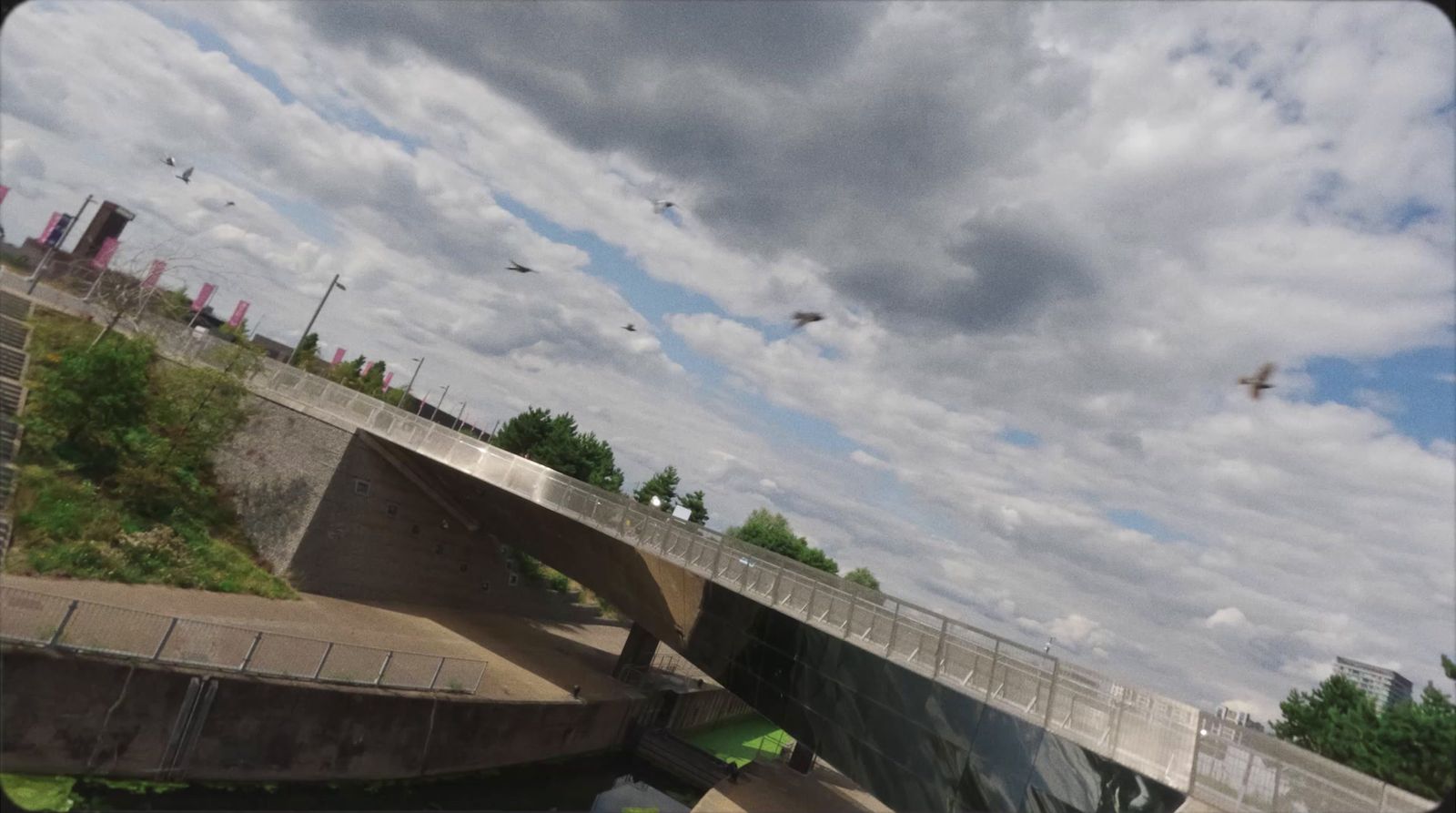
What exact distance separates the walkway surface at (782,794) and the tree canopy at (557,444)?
30679 mm

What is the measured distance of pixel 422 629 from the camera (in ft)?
86.2

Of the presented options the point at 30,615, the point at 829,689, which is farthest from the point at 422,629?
the point at 829,689

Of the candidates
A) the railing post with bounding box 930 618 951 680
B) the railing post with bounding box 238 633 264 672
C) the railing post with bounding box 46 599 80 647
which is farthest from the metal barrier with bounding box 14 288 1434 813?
the railing post with bounding box 46 599 80 647

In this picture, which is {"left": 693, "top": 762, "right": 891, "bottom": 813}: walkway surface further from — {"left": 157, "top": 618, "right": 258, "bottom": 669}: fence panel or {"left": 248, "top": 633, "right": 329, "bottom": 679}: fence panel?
{"left": 157, "top": 618, "right": 258, "bottom": 669}: fence panel

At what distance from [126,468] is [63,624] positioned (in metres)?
11.4

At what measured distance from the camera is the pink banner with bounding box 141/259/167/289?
27531 mm

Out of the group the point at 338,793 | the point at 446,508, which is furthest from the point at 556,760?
the point at 446,508

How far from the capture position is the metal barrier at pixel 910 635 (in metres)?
Answer: 11.5

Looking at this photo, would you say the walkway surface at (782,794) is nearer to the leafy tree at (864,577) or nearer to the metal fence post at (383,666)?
the metal fence post at (383,666)

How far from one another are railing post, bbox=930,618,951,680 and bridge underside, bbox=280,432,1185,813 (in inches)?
15.8

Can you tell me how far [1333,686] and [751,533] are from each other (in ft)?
204

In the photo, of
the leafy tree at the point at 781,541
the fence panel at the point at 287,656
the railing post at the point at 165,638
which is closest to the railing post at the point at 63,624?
the railing post at the point at 165,638

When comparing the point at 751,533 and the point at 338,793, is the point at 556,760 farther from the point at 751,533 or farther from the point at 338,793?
the point at 751,533

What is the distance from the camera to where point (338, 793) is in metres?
17.8
